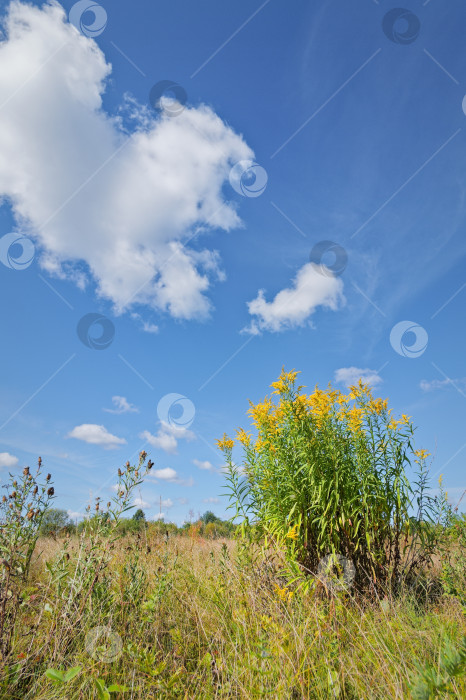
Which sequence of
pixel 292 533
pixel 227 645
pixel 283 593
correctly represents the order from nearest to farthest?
pixel 227 645, pixel 283 593, pixel 292 533

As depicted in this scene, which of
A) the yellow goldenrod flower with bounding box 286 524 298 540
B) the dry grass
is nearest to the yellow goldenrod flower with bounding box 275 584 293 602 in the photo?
the dry grass

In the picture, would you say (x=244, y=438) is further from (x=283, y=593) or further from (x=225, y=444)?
(x=283, y=593)

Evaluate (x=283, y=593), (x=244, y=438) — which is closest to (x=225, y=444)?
(x=244, y=438)

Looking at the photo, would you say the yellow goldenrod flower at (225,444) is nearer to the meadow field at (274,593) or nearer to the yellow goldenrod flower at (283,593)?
the meadow field at (274,593)

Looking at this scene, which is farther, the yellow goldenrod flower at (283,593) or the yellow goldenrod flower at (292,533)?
the yellow goldenrod flower at (292,533)

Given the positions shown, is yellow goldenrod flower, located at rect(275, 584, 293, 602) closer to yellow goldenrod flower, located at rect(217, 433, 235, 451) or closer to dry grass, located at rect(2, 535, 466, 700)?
dry grass, located at rect(2, 535, 466, 700)

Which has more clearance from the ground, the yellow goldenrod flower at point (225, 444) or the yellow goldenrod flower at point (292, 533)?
the yellow goldenrod flower at point (225, 444)

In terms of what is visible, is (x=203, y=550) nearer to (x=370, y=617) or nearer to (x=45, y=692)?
(x=370, y=617)

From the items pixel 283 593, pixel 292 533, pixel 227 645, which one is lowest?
pixel 227 645

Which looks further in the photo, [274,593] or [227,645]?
[274,593]

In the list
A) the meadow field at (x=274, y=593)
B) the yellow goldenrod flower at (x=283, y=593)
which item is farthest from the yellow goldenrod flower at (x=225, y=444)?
the yellow goldenrod flower at (x=283, y=593)

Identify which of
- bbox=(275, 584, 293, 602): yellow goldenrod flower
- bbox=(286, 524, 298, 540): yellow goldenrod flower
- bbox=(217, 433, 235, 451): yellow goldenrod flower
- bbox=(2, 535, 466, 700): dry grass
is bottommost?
bbox=(2, 535, 466, 700): dry grass

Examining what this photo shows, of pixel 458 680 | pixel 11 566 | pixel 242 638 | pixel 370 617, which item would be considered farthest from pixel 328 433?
pixel 11 566

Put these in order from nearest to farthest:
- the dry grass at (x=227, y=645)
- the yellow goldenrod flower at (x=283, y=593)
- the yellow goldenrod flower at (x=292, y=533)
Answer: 1. the dry grass at (x=227, y=645)
2. the yellow goldenrod flower at (x=283, y=593)
3. the yellow goldenrod flower at (x=292, y=533)
